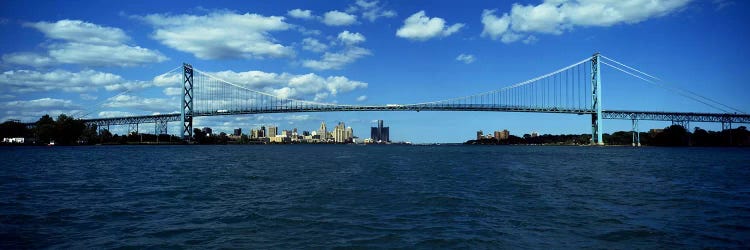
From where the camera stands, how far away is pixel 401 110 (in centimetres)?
9619

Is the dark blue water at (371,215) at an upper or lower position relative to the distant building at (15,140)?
lower

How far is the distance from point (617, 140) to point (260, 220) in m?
133

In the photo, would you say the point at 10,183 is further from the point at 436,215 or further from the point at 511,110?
the point at 511,110

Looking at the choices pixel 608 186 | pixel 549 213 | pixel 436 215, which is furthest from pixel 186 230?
pixel 608 186

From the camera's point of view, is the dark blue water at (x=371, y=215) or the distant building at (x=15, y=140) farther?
the distant building at (x=15, y=140)

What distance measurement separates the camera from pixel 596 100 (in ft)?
305

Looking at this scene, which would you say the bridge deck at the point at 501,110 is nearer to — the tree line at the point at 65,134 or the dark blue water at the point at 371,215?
the tree line at the point at 65,134

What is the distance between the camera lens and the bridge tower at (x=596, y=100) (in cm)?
8981

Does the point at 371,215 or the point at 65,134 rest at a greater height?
the point at 65,134

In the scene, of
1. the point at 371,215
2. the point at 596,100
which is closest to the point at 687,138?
the point at 596,100

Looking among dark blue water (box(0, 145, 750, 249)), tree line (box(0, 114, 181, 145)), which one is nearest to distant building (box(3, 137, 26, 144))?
tree line (box(0, 114, 181, 145))

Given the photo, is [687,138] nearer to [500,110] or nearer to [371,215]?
[500,110]

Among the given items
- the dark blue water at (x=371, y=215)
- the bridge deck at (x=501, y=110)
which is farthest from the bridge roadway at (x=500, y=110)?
the dark blue water at (x=371, y=215)

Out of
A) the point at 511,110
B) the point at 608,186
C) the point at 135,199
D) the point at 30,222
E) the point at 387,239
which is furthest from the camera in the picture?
the point at 511,110
